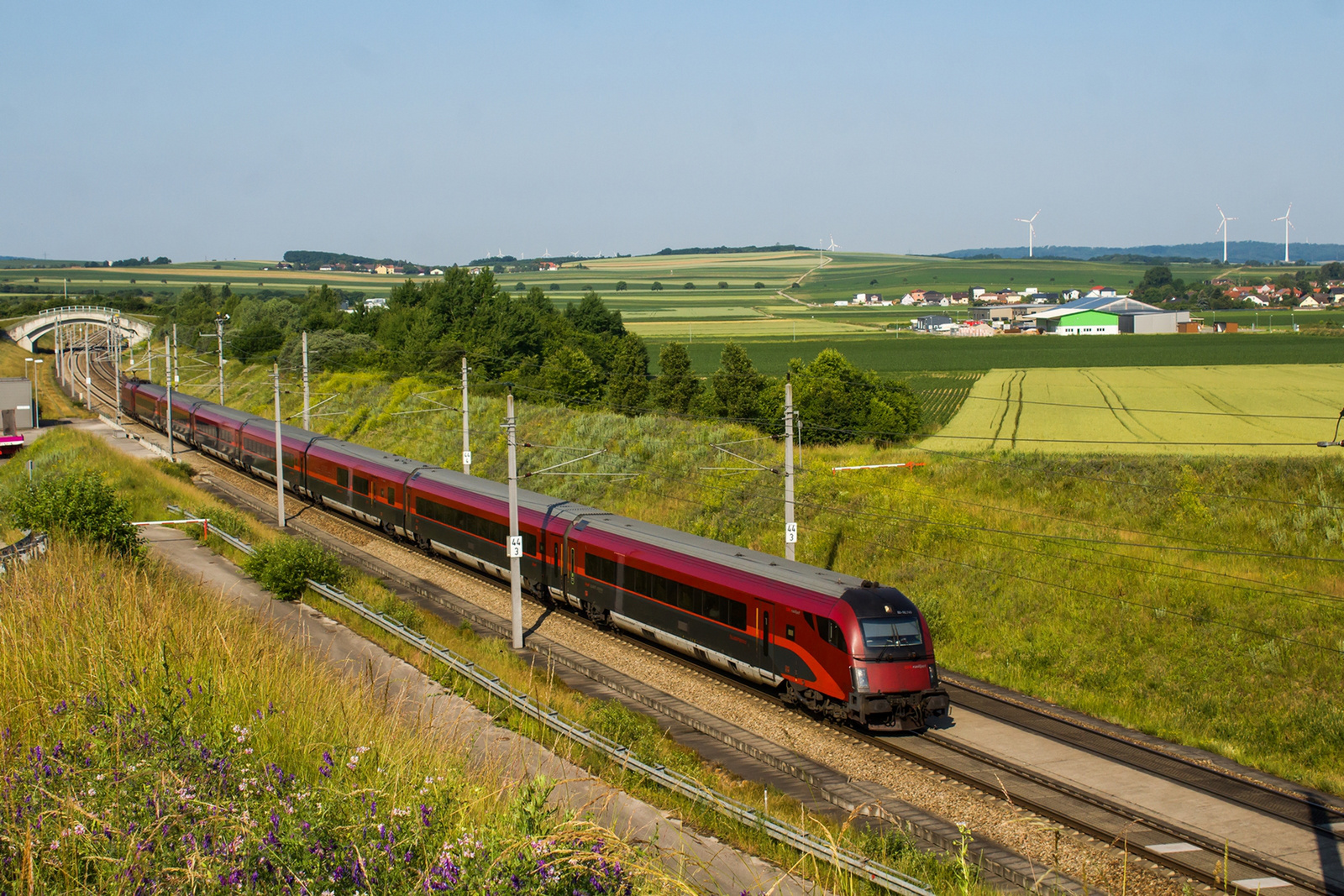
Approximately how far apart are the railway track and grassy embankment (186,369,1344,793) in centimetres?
132

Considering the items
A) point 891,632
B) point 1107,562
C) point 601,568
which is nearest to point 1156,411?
point 1107,562

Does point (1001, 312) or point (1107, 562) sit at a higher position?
point (1001, 312)

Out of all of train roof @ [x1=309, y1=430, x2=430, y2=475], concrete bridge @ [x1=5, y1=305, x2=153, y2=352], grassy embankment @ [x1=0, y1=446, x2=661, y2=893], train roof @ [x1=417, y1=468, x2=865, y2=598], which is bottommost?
train roof @ [x1=417, y1=468, x2=865, y2=598]

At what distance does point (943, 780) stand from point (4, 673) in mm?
13607

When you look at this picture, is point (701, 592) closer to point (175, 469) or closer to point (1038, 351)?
point (175, 469)

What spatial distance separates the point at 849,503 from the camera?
3494 cm

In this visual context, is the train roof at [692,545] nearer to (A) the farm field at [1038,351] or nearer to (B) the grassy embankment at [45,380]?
(B) the grassy embankment at [45,380]

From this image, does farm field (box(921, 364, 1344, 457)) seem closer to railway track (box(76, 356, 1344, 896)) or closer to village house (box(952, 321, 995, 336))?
railway track (box(76, 356, 1344, 896))

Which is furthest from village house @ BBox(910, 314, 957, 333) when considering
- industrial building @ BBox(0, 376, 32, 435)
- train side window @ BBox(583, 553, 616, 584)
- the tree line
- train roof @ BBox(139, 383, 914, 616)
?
train side window @ BBox(583, 553, 616, 584)

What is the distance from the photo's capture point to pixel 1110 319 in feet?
401

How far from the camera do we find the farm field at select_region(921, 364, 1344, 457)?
45.3m

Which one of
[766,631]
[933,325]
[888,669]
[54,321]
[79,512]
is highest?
[54,321]

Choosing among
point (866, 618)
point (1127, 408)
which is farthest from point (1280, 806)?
point (1127, 408)

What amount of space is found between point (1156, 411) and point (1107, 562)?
3326 centimetres
